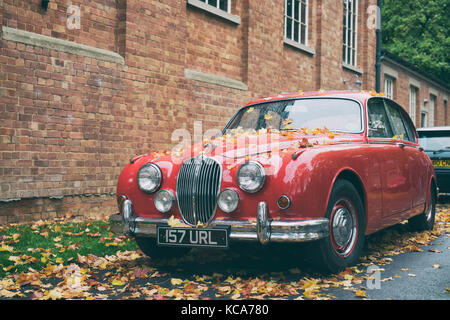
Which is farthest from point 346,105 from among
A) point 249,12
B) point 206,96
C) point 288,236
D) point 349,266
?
point 249,12

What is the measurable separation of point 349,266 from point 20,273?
2951 mm

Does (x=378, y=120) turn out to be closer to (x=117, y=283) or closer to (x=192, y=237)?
(x=192, y=237)

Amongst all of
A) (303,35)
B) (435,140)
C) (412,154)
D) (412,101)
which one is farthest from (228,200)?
(412,101)

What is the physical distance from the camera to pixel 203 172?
4.42 metres

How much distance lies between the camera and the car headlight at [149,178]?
4598 millimetres

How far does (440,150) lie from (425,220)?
4.20 m

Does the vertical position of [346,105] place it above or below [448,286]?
above

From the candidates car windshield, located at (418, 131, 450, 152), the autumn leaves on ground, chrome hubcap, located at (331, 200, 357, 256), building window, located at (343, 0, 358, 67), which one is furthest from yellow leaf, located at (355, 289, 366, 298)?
building window, located at (343, 0, 358, 67)

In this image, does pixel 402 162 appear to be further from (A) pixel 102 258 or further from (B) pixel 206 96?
(B) pixel 206 96

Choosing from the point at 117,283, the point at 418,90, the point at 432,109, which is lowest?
the point at 117,283

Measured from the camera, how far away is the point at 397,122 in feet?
21.1

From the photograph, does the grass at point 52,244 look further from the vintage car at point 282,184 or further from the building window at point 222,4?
the building window at point 222,4

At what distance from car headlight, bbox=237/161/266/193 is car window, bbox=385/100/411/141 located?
2.60 meters

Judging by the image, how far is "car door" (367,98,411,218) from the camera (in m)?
5.37
